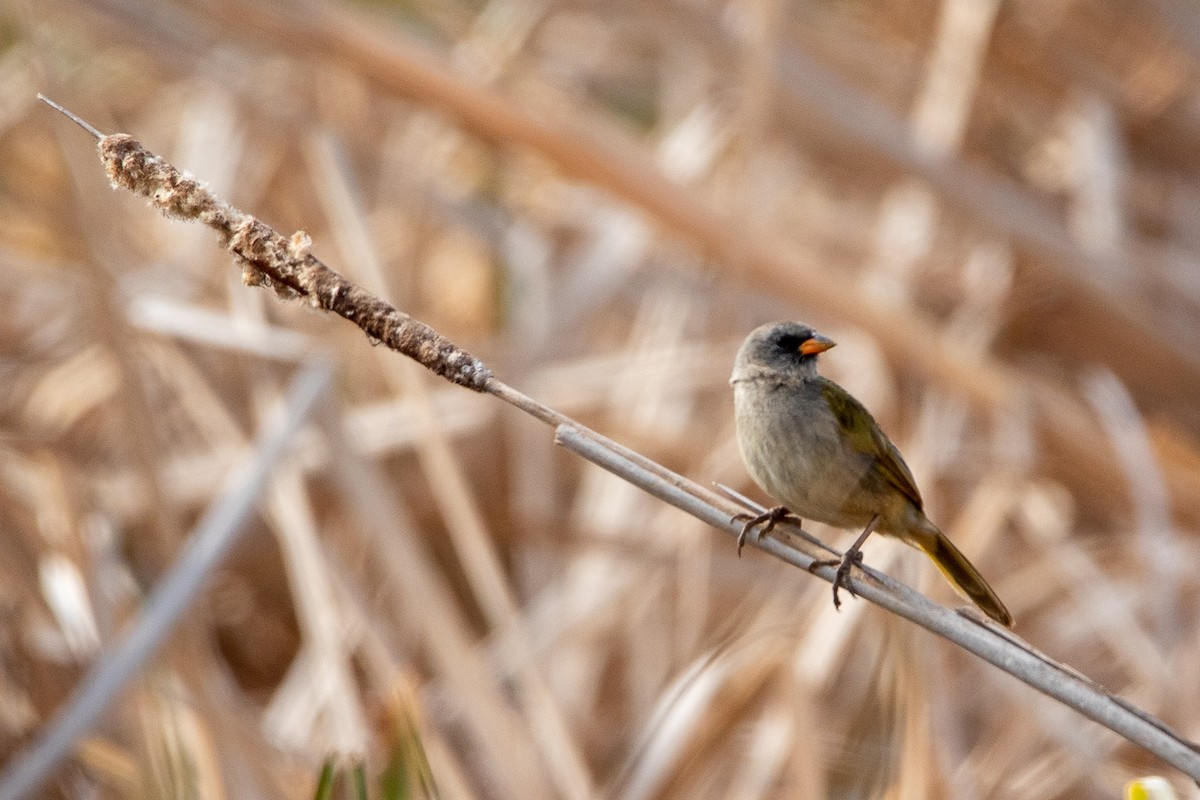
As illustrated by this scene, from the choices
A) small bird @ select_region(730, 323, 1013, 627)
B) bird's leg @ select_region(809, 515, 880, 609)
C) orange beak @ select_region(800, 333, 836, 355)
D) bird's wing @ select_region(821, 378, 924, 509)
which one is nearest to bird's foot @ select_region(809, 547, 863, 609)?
bird's leg @ select_region(809, 515, 880, 609)

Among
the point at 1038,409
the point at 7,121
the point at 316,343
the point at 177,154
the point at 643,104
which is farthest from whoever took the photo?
the point at 643,104

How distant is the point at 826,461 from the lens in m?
2.61

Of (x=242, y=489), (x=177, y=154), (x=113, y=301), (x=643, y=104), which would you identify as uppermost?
(x=643, y=104)

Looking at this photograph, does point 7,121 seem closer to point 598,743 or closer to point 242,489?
point 242,489

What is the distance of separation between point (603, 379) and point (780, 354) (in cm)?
173

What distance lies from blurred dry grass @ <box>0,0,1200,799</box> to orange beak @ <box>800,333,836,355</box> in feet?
1.98

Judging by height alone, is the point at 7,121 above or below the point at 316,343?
above

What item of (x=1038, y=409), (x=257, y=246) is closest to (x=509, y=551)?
(x=1038, y=409)

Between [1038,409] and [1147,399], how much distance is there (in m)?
0.80

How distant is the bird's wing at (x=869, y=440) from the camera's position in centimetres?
267

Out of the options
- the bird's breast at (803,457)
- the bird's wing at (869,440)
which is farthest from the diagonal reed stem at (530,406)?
the bird's wing at (869,440)

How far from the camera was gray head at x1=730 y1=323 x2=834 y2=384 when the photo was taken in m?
2.78

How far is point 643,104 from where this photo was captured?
6242mm

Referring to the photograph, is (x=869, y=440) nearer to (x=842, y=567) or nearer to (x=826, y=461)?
(x=826, y=461)
